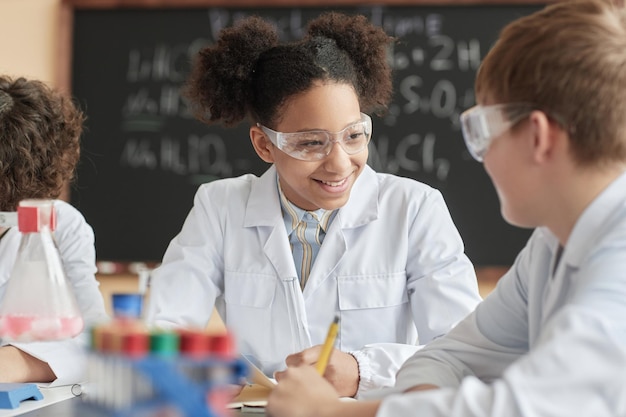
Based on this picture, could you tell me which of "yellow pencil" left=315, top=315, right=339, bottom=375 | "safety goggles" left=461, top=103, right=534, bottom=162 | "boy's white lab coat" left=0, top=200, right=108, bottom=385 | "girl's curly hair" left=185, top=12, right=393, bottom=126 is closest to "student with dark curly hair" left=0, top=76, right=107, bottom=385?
"boy's white lab coat" left=0, top=200, right=108, bottom=385

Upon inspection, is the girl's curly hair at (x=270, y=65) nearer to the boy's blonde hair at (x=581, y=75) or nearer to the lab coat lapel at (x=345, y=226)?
the lab coat lapel at (x=345, y=226)

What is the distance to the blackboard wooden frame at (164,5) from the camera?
352cm

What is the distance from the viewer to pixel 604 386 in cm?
96

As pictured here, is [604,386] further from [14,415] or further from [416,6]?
[416,6]

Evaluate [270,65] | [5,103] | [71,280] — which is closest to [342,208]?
[270,65]

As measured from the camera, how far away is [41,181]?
2033 millimetres

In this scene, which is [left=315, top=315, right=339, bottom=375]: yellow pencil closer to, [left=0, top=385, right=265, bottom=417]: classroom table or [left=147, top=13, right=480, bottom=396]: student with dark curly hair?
[left=0, top=385, right=265, bottom=417]: classroom table

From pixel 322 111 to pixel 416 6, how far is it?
5.52 ft

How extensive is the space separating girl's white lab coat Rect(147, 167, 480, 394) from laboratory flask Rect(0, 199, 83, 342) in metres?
0.62

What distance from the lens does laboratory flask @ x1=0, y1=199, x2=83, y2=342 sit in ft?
4.51

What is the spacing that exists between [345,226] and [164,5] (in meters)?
1.95

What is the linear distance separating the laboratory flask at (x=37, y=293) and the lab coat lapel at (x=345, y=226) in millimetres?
794

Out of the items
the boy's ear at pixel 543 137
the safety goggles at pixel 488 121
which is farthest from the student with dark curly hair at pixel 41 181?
the boy's ear at pixel 543 137

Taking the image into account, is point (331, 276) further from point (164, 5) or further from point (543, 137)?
point (164, 5)
